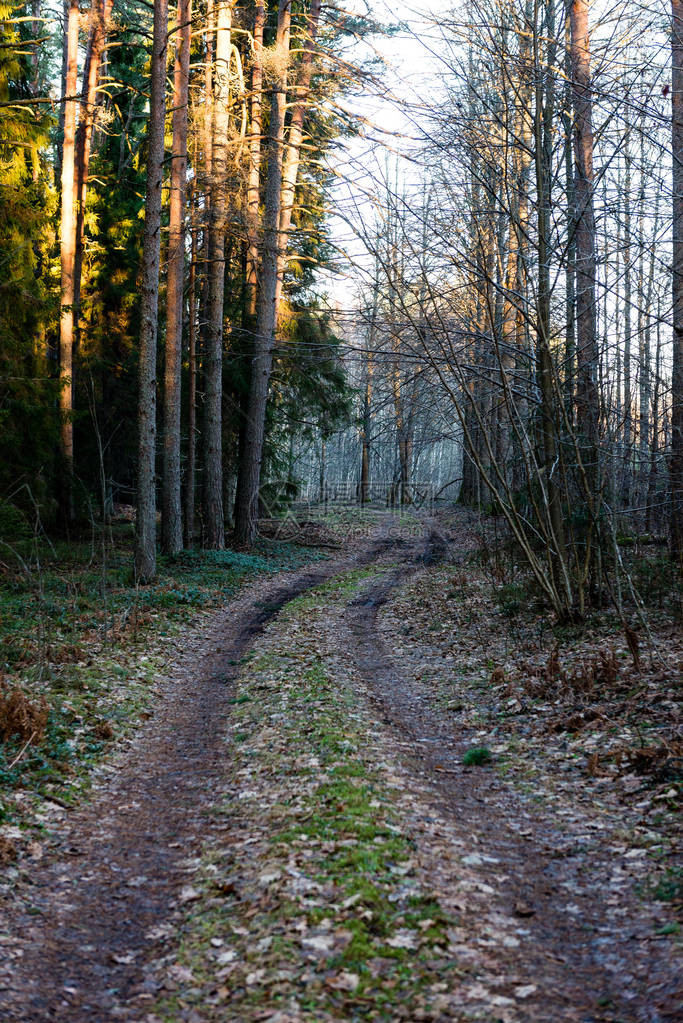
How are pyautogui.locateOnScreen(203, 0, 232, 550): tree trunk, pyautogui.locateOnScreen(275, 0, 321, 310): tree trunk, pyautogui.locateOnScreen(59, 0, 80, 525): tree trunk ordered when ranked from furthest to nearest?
pyautogui.locateOnScreen(59, 0, 80, 525): tree trunk < pyautogui.locateOnScreen(275, 0, 321, 310): tree trunk < pyautogui.locateOnScreen(203, 0, 232, 550): tree trunk

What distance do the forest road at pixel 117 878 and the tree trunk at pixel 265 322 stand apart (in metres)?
11.8

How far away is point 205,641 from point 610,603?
6.25 m

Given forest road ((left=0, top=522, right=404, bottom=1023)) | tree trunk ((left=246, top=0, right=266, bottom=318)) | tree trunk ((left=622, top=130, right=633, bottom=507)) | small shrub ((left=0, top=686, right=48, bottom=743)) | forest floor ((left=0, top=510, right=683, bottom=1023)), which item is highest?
tree trunk ((left=246, top=0, right=266, bottom=318))

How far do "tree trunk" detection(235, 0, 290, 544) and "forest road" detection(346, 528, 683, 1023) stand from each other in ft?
44.0

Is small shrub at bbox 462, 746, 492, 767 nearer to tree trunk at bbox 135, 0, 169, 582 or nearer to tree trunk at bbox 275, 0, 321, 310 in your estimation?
tree trunk at bbox 135, 0, 169, 582

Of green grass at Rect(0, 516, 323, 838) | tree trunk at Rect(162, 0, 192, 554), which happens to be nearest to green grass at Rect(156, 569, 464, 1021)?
green grass at Rect(0, 516, 323, 838)

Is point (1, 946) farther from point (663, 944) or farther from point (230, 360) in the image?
point (230, 360)

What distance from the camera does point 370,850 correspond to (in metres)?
5.06

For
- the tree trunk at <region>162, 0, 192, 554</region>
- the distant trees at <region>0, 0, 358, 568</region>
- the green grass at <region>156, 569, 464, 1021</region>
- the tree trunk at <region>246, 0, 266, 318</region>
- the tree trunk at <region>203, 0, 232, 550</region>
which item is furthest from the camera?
the tree trunk at <region>246, 0, 266, 318</region>

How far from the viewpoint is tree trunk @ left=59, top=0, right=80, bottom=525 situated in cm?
2102

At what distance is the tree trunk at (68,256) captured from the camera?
68.9 feet

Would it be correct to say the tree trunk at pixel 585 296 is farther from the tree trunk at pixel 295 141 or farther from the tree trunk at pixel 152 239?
the tree trunk at pixel 295 141

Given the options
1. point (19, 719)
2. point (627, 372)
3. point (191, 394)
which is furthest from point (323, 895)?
point (191, 394)

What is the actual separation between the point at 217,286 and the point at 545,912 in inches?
693
